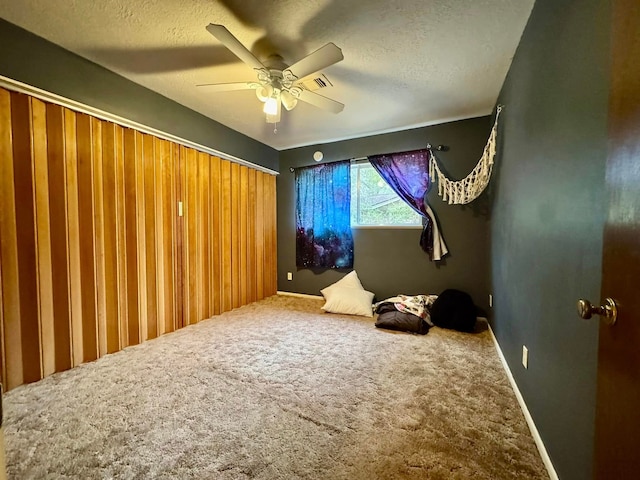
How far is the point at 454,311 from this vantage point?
9.47 ft

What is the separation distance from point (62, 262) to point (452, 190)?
12.1 ft

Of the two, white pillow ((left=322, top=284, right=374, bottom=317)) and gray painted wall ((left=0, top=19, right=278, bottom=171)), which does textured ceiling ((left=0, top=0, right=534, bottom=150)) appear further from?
white pillow ((left=322, top=284, right=374, bottom=317))

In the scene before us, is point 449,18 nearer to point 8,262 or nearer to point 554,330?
point 554,330

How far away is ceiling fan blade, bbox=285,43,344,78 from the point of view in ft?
5.21

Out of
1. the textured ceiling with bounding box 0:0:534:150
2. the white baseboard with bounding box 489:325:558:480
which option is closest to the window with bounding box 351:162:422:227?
the textured ceiling with bounding box 0:0:534:150

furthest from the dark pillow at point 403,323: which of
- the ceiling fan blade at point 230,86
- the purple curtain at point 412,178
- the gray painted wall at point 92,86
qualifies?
the gray painted wall at point 92,86

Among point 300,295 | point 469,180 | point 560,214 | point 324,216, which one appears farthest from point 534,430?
point 300,295

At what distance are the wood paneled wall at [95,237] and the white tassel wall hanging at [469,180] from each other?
8.62 feet

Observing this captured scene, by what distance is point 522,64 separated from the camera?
1757 mm

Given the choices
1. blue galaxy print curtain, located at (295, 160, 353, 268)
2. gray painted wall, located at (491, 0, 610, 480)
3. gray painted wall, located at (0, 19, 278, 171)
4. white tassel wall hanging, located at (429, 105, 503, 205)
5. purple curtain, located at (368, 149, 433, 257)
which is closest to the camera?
gray painted wall, located at (491, 0, 610, 480)

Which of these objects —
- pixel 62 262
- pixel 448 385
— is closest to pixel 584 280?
pixel 448 385

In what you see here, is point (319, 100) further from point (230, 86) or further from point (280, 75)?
point (230, 86)

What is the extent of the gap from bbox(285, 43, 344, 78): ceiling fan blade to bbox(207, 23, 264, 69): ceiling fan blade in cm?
26

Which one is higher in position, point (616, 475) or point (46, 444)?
point (616, 475)
